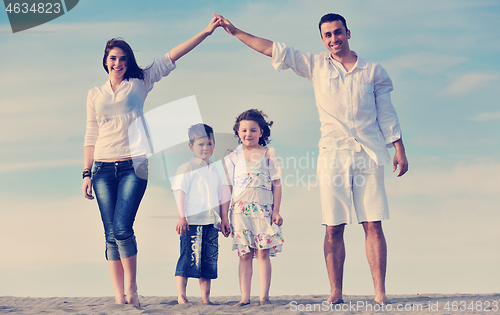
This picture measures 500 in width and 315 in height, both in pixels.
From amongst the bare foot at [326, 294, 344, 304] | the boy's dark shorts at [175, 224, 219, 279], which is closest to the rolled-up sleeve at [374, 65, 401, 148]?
the bare foot at [326, 294, 344, 304]

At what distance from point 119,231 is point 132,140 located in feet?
2.83

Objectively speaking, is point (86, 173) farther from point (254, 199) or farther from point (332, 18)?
point (332, 18)

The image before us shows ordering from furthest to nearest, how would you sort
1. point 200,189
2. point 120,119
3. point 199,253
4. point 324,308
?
point 200,189, point 199,253, point 120,119, point 324,308

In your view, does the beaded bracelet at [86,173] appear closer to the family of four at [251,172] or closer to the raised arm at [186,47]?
the family of four at [251,172]

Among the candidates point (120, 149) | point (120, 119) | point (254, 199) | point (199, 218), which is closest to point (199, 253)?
point (199, 218)

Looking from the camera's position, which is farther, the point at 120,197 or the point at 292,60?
the point at 292,60

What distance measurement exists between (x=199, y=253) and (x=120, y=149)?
128 centimetres

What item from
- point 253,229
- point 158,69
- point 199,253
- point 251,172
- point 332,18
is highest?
point 332,18

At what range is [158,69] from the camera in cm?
494

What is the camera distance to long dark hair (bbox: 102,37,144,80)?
4.85m

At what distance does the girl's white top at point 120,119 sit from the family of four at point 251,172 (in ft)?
0.03

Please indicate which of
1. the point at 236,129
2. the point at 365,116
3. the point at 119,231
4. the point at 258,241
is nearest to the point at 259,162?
the point at 236,129

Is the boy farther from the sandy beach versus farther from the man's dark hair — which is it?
the man's dark hair

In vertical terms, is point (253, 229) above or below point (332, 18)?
below
